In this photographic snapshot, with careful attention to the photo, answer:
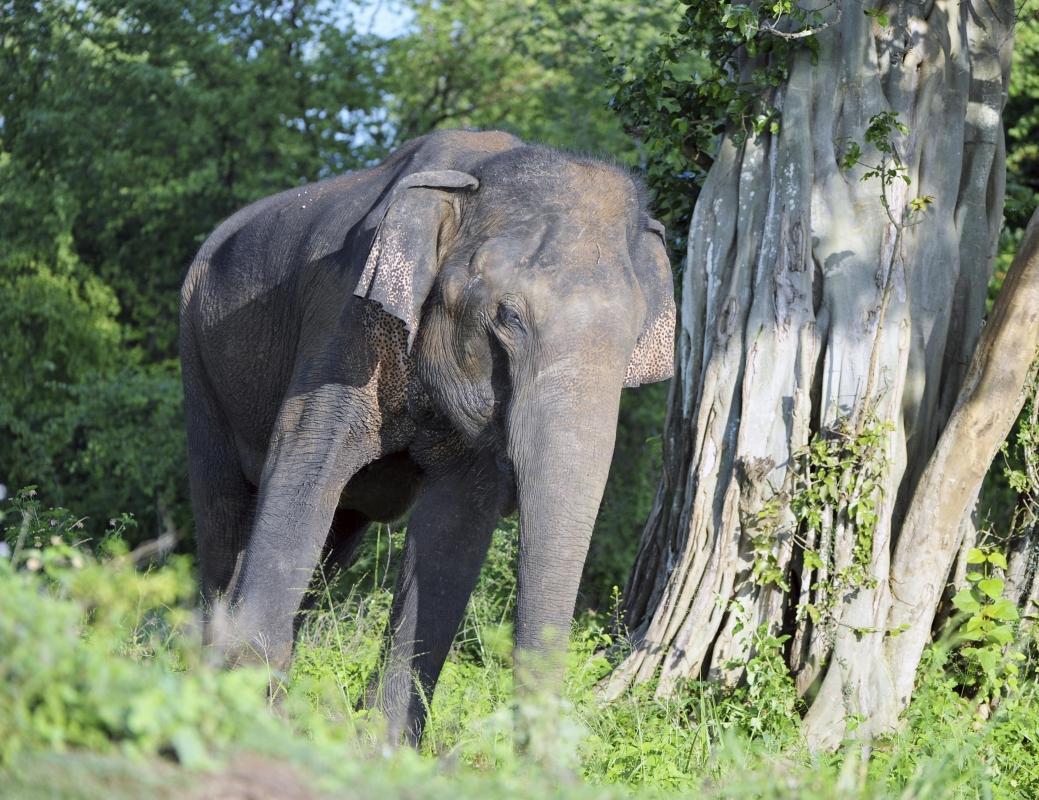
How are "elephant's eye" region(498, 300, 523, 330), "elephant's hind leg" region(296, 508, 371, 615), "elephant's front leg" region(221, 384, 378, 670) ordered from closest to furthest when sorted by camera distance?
"elephant's eye" region(498, 300, 523, 330)
"elephant's front leg" region(221, 384, 378, 670)
"elephant's hind leg" region(296, 508, 371, 615)

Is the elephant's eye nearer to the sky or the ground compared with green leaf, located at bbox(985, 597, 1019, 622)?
nearer to the sky

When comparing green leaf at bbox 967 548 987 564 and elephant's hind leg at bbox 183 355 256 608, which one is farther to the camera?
elephant's hind leg at bbox 183 355 256 608

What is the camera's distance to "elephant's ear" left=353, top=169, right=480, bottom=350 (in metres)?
4.98

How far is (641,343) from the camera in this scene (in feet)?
17.7

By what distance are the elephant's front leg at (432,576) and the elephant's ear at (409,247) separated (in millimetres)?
725

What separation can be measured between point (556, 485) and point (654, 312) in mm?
969

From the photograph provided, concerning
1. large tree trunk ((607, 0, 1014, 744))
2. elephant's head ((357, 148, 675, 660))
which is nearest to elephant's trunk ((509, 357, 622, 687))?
elephant's head ((357, 148, 675, 660))

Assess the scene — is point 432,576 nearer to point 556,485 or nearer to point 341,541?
point 556,485

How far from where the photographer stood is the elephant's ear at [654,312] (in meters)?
5.39

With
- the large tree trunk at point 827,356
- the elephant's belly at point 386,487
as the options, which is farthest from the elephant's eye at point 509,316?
the large tree trunk at point 827,356

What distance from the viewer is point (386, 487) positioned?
19.7ft

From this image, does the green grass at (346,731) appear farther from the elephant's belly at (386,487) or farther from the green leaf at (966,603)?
the elephant's belly at (386,487)

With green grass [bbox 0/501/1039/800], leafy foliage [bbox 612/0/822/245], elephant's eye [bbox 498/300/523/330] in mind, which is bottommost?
green grass [bbox 0/501/1039/800]

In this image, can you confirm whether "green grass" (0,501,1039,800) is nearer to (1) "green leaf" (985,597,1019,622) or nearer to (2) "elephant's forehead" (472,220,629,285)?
(1) "green leaf" (985,597,1019,622)
